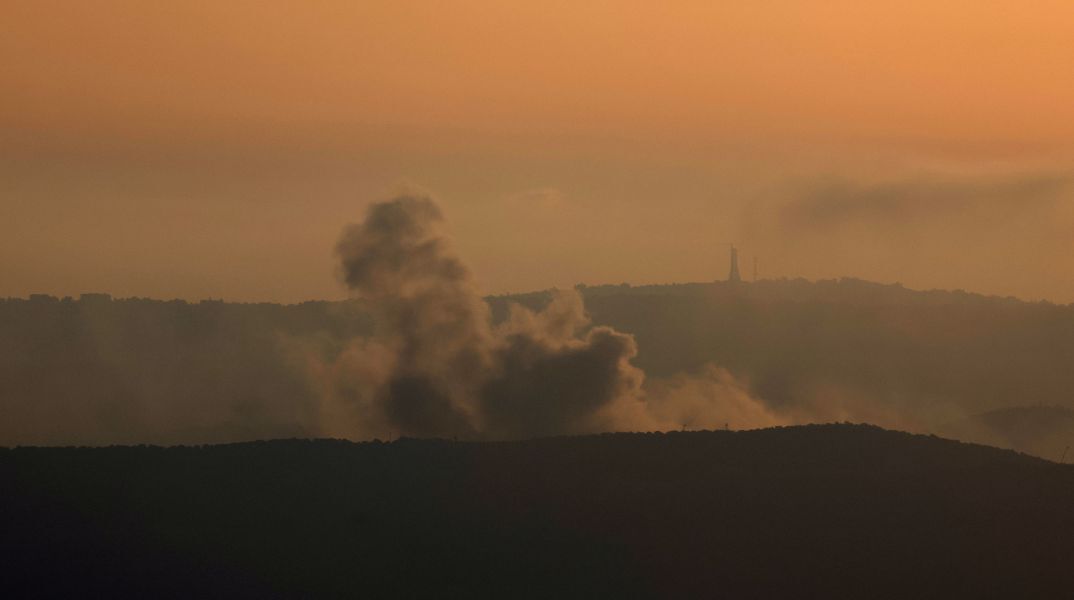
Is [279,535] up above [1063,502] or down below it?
below

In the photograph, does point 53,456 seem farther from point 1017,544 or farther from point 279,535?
point 1017,544

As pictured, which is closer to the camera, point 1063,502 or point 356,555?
point 356,555

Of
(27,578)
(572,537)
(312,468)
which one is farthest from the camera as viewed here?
(312,468)

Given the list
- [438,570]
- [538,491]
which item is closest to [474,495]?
[538,491]

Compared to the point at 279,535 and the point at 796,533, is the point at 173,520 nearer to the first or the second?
the point at 279,535

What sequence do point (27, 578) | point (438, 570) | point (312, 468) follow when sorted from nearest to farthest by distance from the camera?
point (27, 578) → point (438, 570) → point (312, 468)

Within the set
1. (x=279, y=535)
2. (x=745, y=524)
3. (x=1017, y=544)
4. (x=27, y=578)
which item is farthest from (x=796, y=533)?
(x=27, y=578)
